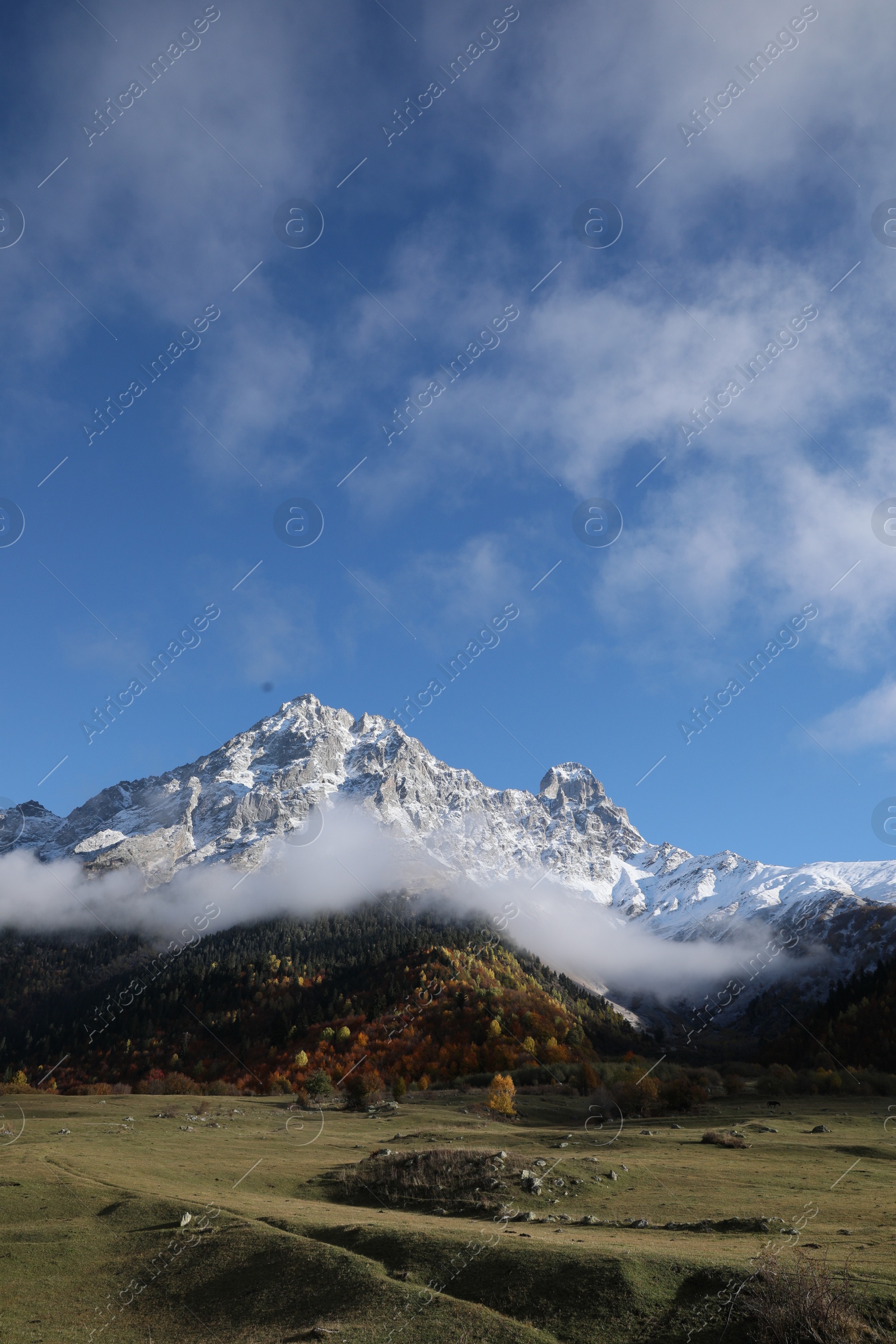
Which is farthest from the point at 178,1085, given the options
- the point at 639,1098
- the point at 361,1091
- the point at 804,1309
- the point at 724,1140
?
the point at 804,1309

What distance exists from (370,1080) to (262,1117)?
114 feet

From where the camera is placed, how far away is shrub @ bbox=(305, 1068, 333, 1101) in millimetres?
98688

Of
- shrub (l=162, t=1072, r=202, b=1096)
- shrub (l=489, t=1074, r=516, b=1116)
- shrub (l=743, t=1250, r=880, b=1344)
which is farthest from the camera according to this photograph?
shrub (l=162, t=1072, r=202, b=1096)

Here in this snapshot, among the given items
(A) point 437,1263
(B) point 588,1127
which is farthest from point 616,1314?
Result: (B) point 588,1127

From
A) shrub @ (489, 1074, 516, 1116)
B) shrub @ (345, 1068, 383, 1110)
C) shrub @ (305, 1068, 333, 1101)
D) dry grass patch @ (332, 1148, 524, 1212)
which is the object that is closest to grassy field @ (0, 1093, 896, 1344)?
dry grass patch @ (332, 1148, 524, 1212)

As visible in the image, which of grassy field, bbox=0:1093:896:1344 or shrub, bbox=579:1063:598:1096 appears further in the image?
shrub, bbox=579:1063:598:1096

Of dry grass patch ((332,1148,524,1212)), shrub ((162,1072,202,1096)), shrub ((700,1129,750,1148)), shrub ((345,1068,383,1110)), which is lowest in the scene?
shrub ((700,1129,750,1148))

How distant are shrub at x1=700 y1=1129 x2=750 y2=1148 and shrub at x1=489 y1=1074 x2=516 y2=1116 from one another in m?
27.4

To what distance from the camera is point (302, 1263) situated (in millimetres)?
23703

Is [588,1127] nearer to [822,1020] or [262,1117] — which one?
[262,1117]

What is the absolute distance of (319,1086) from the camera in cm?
9950

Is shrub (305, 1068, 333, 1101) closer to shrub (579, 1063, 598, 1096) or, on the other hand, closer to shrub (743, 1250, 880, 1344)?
shrub (579, 1063, 598, 1096)

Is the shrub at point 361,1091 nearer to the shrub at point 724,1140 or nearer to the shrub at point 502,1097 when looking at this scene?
the shrub at point 502,1097

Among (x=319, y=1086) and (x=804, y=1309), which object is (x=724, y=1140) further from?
(x=319, y=1086)
